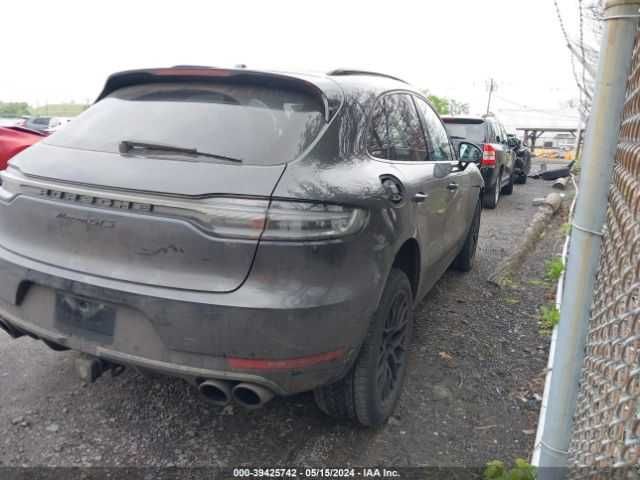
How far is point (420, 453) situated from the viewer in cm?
241

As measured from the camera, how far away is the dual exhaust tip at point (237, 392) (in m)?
1.94

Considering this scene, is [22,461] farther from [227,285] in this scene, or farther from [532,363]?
[532,363]

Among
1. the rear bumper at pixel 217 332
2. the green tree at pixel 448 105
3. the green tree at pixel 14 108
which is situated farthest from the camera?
the green tree at pixel 14 108

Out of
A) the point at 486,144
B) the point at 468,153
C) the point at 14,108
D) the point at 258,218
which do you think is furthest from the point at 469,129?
A: the point at 14,108

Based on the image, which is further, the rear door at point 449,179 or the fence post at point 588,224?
the rear door at point 449,179

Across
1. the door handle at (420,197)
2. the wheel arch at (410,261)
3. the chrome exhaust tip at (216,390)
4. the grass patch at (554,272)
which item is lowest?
the grass patch at (554,272)

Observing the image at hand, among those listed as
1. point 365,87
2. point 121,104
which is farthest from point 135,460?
point 365,87

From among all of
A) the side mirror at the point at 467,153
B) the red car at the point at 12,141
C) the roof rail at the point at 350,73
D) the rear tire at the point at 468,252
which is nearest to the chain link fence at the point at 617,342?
the roof rail at the point at 350,73

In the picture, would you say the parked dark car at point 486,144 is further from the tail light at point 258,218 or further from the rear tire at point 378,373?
the tail light at point 258,218

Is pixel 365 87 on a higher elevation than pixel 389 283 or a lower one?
higher

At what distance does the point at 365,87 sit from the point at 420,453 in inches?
71.8

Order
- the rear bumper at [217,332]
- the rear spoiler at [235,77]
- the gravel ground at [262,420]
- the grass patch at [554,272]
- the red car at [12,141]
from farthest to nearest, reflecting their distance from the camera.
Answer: the red car at [12,141]
the grass patch at [554,272]
the gravel ground at [262,420]
the rear spoiler at [235,77]
the rear bumper at [217,332]

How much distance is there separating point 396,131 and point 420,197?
1.38 ft

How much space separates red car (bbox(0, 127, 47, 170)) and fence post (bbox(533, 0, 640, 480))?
5.75 meters
